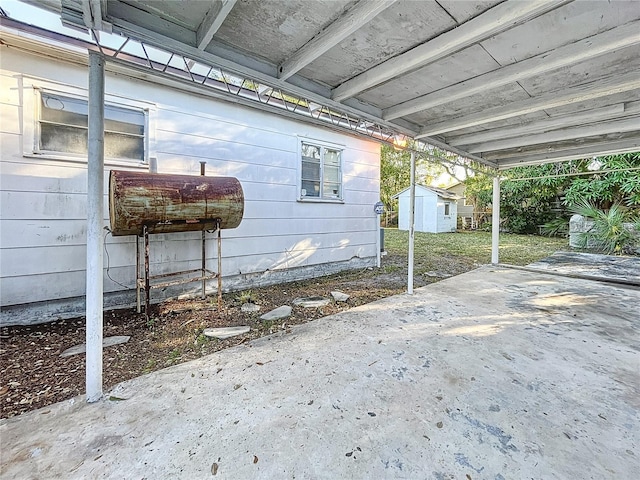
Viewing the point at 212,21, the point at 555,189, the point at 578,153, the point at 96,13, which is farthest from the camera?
the point at 555,189

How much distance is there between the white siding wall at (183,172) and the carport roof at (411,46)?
1979mm

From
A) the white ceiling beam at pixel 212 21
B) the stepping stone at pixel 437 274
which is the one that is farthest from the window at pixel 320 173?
the white ceiling beam at pixel 212 21

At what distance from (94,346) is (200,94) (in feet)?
11.7

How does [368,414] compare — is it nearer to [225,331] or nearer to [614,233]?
[225,331]

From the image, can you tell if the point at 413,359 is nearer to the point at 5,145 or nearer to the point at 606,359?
the point at 606,359

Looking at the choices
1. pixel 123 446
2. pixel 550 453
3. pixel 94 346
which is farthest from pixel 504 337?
pixel 94 346

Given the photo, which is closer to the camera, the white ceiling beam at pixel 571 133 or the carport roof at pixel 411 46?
the carport roof at pixel 411 46

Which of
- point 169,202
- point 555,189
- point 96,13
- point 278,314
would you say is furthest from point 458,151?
point 555,189

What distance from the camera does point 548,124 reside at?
392 centimetres

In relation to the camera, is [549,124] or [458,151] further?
[458,151]

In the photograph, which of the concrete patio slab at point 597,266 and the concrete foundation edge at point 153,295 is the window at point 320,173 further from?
the concrete patio slab at point 597,266

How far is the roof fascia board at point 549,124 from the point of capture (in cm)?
344

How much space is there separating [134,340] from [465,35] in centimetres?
395

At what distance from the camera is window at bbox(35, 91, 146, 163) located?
10.6 feet
